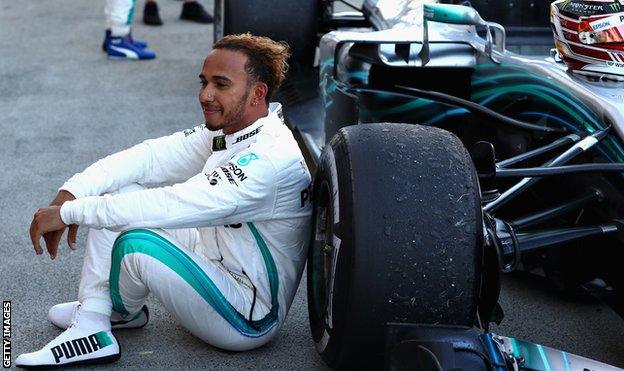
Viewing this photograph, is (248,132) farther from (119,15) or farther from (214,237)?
(119,15)

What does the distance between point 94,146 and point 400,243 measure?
3365 mm

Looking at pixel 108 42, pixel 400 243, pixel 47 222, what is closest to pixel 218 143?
pixel 47 222

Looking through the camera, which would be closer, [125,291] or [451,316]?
[451,316]

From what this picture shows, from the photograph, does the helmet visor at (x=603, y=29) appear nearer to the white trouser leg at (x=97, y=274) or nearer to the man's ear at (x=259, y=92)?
the man's ear at (x=259, y=92)

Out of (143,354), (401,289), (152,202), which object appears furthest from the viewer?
(143,354)

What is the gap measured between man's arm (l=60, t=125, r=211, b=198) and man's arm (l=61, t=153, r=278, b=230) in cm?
41

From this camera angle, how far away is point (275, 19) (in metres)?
5.70

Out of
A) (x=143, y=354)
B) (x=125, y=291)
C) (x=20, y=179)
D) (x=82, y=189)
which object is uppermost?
(x=82, y=189)

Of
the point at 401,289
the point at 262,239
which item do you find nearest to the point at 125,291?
the point at 262,239

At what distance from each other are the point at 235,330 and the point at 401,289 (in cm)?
76

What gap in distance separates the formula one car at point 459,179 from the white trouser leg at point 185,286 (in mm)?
264

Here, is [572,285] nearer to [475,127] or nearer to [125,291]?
[475,127]

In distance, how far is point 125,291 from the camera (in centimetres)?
322

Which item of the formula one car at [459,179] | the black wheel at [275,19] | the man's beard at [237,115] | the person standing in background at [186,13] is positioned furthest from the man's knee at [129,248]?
the person standing in background at [186,13]
